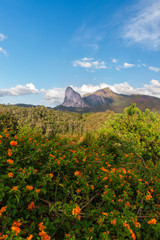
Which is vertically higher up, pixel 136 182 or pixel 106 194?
pixel 106 194

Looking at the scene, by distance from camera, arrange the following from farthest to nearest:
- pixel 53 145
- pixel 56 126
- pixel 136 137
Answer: pixel 56 126 < pixel 136 137 < pixel 53 145

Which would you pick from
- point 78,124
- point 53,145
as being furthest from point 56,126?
point 53,145

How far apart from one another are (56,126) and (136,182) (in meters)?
62.9

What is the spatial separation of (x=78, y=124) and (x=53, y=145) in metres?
74.5

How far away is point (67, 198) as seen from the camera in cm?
189

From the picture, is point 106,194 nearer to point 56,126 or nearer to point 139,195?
point 139,195

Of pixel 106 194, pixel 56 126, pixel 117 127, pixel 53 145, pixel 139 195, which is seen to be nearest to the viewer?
pixel 106 194

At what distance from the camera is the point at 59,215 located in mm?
1447

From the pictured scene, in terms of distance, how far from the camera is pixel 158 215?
177 centimetres

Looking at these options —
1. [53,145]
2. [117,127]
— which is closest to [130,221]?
[53,145]

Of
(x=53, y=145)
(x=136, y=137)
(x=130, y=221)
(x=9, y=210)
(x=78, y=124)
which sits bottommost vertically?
(x=78, y=124)

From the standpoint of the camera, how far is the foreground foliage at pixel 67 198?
4.13 ft

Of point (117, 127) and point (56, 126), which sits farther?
point (56, 126)

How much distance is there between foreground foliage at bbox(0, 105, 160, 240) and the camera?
1.26 metres
